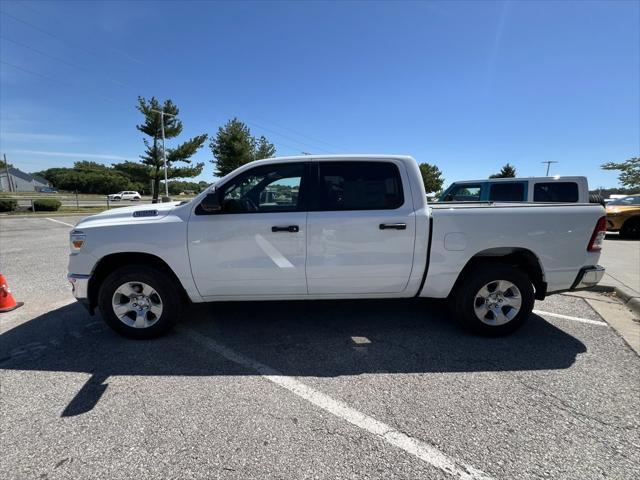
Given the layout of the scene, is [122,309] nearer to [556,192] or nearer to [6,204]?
[556,192]

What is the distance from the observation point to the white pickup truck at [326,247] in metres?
3.33

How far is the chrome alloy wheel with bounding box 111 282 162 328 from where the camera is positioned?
3453 mm

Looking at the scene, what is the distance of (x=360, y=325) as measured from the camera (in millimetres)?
3865

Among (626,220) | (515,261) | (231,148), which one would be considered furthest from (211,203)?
(231,148)

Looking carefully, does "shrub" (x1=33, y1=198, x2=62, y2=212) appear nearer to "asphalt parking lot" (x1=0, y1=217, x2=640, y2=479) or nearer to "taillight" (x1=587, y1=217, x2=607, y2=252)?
"asphalt parking lot" (x1=0, y1=217, x2=640, y2=479)

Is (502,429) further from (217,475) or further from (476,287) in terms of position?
(217,475)

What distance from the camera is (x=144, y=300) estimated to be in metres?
3.48

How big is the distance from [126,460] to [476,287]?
3.33 m

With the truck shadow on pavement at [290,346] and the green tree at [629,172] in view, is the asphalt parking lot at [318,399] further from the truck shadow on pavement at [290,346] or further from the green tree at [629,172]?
the green tree at [629,172]

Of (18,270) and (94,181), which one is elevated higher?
(94,181)

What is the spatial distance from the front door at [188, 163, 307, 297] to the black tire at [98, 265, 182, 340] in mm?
346

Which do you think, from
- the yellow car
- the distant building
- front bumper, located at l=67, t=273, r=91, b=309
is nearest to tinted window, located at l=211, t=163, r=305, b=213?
front bumper, located at l=67, t=273, r=91, b=309

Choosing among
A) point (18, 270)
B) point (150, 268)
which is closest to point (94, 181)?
point (18, 270)

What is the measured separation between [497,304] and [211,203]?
3.22 metres
